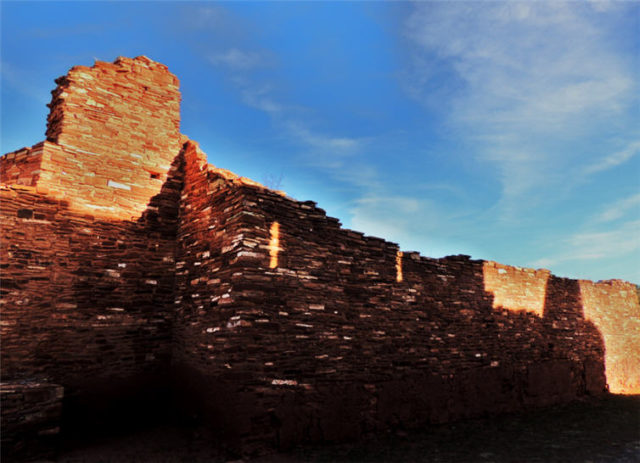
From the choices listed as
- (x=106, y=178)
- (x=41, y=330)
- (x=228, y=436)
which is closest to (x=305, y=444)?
(x=228, y=436)

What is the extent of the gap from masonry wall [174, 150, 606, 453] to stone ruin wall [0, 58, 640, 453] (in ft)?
0.10

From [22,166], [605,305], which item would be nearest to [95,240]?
[22,166]

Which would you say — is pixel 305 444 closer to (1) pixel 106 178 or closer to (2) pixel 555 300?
(1) pixel 106 178

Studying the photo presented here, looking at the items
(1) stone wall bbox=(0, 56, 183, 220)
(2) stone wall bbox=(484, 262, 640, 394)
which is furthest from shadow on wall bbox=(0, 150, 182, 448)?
(2) stone wall bbox=(484, 262, 640, 394)

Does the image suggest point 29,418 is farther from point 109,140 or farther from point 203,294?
point 109,140

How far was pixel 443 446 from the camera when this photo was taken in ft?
21.2

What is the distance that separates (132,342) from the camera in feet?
22.5

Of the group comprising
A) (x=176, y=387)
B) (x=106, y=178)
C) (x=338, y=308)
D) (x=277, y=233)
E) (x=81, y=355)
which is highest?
(x=106, y=178)

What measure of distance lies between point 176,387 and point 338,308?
3.27 meters

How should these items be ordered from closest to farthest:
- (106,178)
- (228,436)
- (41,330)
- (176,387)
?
1. (228,436)
2. (41,330)
3. (176,387)
4. (106,178)

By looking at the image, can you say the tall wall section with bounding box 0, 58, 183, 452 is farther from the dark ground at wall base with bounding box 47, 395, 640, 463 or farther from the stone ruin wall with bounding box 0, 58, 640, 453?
the dark ground at wall base with bounding box 47, 395, 640, 463

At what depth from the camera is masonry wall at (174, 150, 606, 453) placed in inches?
228

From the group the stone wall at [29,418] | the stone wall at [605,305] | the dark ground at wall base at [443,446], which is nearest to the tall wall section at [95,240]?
the stone wall at [29,418]

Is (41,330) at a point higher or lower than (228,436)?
higher
